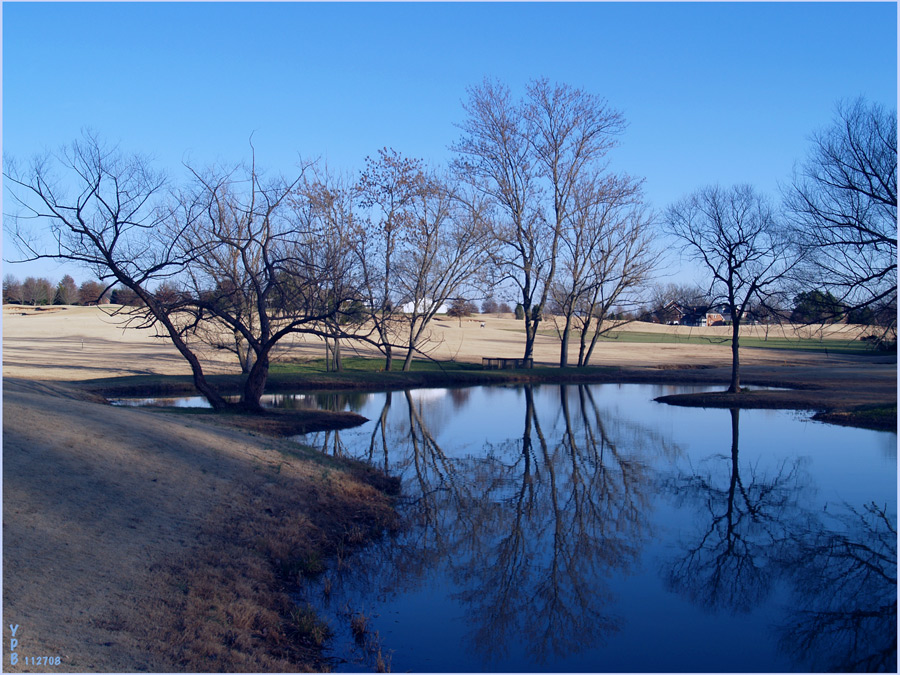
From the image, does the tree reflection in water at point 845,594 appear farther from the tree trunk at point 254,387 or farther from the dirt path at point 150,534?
the tree trunk at point 254,387

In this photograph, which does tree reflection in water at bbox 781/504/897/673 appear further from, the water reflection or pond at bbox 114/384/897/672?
the water reflection

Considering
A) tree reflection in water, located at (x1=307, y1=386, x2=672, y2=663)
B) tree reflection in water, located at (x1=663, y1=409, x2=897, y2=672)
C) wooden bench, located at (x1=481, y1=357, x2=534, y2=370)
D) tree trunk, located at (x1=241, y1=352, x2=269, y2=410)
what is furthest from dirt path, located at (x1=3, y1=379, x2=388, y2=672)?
wooden bench, located at (x1=481, y1=357, x2=534, y2=370)

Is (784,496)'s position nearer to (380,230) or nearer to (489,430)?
(489,430)

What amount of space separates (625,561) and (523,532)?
167cm

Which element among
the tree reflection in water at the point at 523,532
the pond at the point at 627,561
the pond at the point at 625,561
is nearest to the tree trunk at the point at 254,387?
the pond at the point at 625,561

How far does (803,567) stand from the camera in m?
8.98

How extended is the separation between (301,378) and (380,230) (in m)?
8.97

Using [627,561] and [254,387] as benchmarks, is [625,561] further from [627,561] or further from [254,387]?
[254,387]

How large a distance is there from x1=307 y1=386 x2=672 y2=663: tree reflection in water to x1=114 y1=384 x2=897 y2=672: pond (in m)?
0.04

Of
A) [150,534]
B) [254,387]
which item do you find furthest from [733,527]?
[254,387]

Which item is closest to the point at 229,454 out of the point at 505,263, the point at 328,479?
the point at 328,479

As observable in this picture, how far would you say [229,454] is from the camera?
40.0ft

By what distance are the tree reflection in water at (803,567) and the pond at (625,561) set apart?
0.09 feet

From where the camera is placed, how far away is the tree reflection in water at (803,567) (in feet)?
23.0
